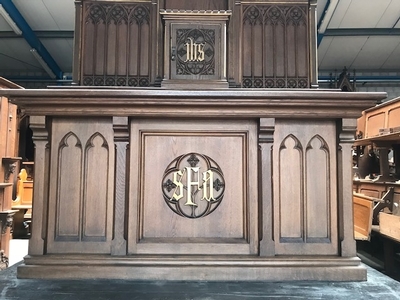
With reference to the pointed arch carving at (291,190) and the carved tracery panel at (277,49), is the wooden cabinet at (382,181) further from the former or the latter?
the pointed arch carving at (291,190)

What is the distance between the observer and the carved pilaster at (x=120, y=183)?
151 cm

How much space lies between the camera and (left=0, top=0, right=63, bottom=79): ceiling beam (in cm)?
567

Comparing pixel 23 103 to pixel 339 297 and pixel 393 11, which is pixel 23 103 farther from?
pixel 393 11

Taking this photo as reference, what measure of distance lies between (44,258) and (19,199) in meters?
5.34

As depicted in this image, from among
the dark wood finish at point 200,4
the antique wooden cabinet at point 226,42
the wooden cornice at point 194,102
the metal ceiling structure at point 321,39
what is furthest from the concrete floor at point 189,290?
the metal ceiling structure at point 321,39

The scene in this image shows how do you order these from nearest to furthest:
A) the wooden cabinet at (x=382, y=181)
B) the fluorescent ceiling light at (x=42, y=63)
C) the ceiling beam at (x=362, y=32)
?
the wooden cabinet at (x=382, y=181) → the ceiling beam at (x=362, y=32) → the fluorescent ceiling light at (x=42, y=63)

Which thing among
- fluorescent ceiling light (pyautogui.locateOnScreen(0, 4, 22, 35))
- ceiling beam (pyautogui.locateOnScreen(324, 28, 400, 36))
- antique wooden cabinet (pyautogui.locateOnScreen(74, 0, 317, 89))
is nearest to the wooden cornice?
antique wooden cabinet (pyautogui.locateOnScreen(74, 0, 317, 89))

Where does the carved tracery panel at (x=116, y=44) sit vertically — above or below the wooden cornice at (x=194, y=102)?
above

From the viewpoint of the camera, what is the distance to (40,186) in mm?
1527

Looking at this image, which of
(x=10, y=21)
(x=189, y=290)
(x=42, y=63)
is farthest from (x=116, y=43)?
(x=42, y=63)

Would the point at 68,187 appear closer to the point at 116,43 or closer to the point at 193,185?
the point at 193,185

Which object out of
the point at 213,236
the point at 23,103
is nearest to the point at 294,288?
the point at 213,236

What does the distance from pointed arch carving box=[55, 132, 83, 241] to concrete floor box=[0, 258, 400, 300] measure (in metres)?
0.23

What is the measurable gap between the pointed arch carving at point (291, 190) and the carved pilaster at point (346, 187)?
0.18m
